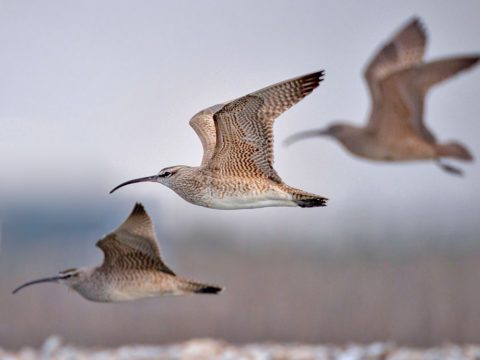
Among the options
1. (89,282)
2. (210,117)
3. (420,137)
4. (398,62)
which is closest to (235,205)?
(210,117)

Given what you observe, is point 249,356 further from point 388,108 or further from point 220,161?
point 220,161

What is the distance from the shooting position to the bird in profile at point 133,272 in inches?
242

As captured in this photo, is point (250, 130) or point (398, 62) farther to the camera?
point (398, 62)

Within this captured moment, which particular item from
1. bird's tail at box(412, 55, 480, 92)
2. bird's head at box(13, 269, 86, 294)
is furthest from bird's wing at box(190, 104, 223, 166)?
bird's tail at box(412, 55, 480, 92)

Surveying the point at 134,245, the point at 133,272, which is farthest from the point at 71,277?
the point at 134,245

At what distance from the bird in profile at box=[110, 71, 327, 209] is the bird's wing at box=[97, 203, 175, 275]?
333 mm

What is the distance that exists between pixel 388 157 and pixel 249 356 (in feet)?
8.39

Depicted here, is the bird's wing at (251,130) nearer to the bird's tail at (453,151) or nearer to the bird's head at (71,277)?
the bird's head at (71,277)

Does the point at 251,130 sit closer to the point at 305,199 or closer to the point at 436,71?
the point at 305,199

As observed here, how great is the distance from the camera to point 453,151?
9680 millimetres

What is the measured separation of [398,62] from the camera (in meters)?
11.1

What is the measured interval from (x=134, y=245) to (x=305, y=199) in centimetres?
140

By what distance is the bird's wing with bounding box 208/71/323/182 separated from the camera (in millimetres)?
5344

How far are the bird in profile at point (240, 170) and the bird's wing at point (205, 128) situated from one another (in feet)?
0.63
